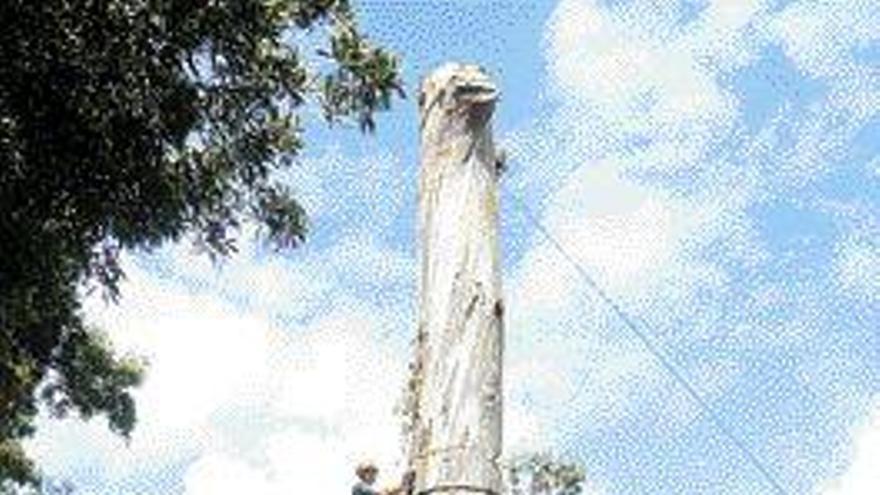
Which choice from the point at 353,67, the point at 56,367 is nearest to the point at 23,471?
the point at 56,367

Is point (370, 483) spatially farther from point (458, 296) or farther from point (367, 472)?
point (458, 296)

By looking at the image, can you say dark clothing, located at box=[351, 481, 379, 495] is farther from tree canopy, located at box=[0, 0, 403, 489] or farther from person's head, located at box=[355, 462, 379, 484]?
tree canopy, located at box=[0, 0, 403, 489]

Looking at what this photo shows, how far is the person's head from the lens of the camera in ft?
28.2

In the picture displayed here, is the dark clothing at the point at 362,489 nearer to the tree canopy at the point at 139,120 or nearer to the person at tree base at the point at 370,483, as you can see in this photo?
the person at tree base at the point at 370,483

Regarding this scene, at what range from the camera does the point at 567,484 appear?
4291 cm

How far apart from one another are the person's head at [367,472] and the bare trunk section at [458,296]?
3244 mm

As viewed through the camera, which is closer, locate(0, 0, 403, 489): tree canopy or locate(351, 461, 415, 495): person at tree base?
locate(351, 461, 415, 495): person at tree base

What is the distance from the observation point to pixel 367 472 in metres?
8.71

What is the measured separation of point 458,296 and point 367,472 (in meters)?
3.57

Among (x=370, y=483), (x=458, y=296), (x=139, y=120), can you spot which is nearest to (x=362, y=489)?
(x=370, y=483)

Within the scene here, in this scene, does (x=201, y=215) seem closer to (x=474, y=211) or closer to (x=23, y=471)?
(x=474, y=211)

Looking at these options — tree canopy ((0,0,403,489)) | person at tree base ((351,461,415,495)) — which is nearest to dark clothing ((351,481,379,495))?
person at tree base ((351,461,415,495))

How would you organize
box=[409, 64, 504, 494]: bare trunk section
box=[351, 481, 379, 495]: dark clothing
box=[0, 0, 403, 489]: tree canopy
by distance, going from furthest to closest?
1. box=[0, 0, 403, 489]: tree canopy
2. box=[351, 481, 379, 495]: dark clothing
3. box=[409, 64, 504, 494]: bare trunk section

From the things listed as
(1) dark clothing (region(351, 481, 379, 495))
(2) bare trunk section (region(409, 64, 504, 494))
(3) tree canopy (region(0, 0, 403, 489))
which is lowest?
(2) bare trunk section (region(409, 64, 504, 494))
